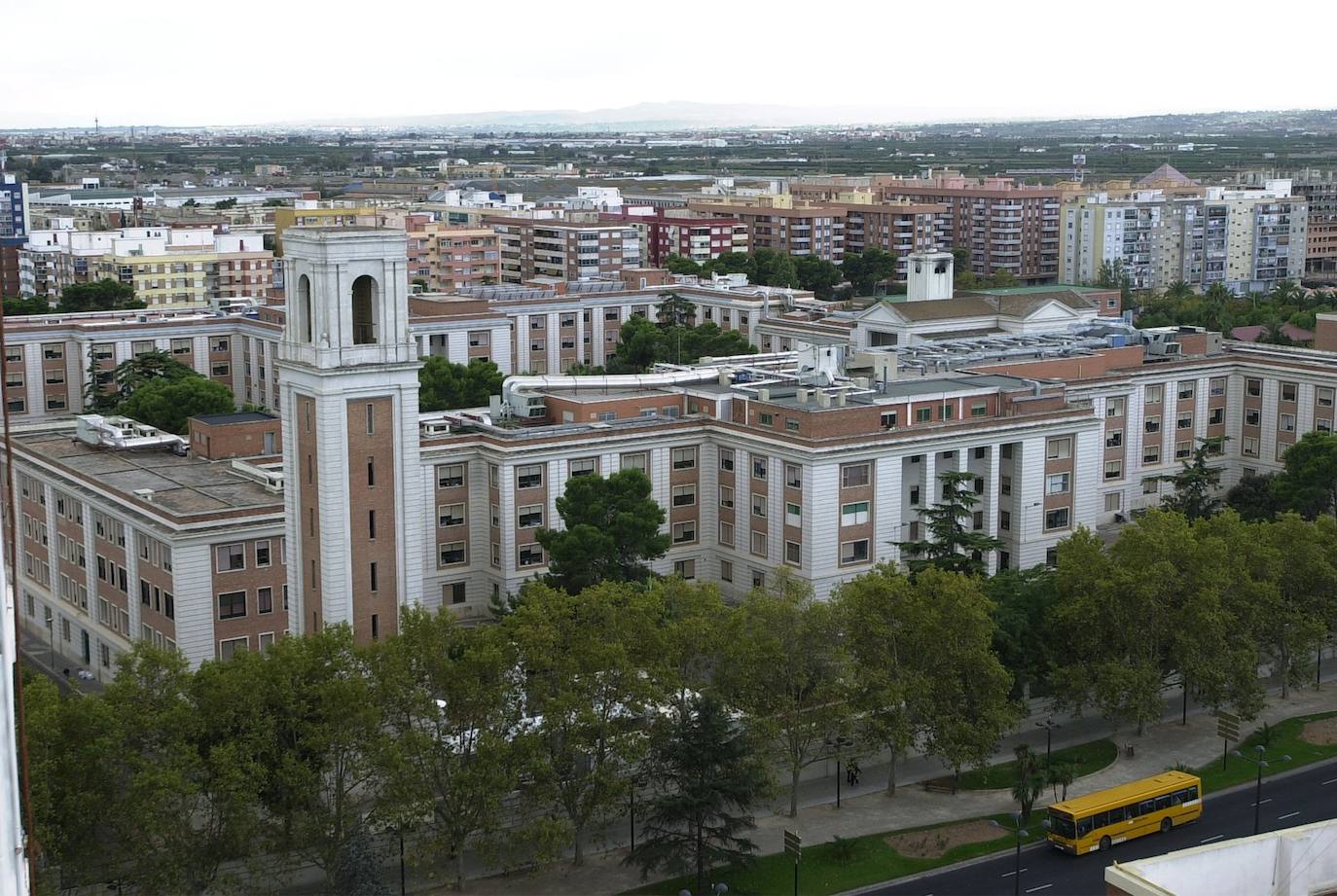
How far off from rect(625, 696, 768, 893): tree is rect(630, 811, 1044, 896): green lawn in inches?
25.7

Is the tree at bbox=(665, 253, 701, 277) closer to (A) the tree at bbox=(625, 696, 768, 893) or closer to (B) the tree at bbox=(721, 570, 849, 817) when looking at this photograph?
(B) the tree at bbox=(721, 570, 849, 817)

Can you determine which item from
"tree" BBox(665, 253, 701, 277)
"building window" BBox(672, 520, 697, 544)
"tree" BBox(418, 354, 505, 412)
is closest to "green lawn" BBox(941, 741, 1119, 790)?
"building window" BBox(672, 520, 697, 544)

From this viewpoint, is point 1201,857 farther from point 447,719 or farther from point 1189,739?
point 1189,739

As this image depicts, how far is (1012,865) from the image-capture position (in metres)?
52.3

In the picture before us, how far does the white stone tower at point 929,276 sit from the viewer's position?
120 meters

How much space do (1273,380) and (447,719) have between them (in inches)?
2478

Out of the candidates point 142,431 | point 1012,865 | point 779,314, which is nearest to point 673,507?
point 142,431

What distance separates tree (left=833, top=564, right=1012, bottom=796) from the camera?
5581cm

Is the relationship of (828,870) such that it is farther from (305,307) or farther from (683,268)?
(683,268)

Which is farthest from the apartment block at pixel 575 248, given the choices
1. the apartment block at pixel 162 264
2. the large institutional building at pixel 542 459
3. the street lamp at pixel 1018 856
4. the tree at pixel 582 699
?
the street lamp at pixel 1018 856

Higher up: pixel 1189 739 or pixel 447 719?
pixel 447 719

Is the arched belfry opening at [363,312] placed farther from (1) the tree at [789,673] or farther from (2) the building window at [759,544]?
(2) the building window at [759,544]

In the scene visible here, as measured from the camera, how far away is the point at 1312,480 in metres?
84.4

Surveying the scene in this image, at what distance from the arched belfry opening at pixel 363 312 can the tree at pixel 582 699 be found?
13.0 meters
